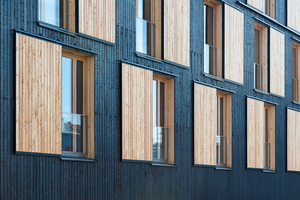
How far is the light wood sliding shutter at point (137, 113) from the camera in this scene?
12320 millimetres

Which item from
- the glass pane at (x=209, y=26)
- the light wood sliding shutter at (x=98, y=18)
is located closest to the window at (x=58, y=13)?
the light wood sliding shutter at (x=98, y=18)

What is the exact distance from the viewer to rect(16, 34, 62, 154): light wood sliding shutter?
979 cm

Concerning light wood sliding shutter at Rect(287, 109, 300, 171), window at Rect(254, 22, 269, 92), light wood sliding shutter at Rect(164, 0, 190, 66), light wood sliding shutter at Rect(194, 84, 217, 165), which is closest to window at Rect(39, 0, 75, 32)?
light wood sliding shutter at Rect(164, 0, 190, 66)

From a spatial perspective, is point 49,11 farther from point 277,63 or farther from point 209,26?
point 277,63

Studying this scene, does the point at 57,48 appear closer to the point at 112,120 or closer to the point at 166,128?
the point at 112,120

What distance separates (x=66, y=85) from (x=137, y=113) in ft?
7.83

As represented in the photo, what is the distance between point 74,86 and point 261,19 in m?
10.7

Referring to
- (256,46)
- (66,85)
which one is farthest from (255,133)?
(66,85)

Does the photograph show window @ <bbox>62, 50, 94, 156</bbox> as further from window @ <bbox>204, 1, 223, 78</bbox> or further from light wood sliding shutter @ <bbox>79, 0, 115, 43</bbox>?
window @ <bbox>204, 1, 223, 78</bbox>

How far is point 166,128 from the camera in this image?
46.3 ft

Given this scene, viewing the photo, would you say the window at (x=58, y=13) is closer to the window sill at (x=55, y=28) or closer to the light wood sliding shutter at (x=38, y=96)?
the window sill at (x=55, y=28)

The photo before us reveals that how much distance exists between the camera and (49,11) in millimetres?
10906

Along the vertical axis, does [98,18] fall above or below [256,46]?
below

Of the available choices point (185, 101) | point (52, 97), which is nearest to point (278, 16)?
point (185, 101)
